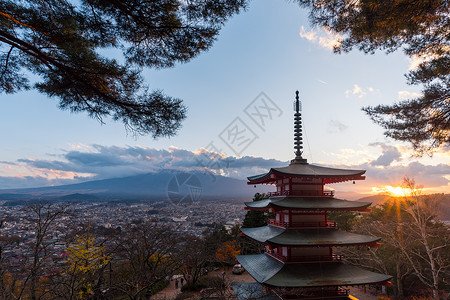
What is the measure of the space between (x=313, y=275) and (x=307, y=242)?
129 cm

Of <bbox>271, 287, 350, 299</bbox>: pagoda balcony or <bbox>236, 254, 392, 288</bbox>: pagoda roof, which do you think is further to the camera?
<bbox>271, 287, 350, 299</bbox>: pagoda balcony

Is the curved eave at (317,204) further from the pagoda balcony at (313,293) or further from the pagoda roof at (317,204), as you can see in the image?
the pagoda balcony at (313,293)

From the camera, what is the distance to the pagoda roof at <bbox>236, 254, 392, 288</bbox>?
9305 mm

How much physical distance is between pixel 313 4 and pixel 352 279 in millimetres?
9950

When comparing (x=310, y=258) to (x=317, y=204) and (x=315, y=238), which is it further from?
(x=317, y=204)

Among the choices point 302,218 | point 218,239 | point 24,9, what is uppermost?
point 24,9

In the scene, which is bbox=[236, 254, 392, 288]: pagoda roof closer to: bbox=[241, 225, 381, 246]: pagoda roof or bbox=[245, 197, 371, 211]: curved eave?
bbox=[241, 225, 381, 246]: pagoda roof

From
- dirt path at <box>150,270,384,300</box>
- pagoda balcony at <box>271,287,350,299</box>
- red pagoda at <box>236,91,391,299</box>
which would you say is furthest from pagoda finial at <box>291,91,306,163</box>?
dirt path at <box>150,270,384,300</box>

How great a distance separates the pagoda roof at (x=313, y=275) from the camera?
30.5 feet

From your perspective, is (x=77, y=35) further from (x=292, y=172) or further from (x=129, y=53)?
(x=292, y=172)

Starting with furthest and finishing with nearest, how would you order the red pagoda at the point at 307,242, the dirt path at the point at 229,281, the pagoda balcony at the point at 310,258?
the dirt path at the point at 229,281 → the pagoda balcony at the point at 310,258 → the red pagoda at the point at 307,242

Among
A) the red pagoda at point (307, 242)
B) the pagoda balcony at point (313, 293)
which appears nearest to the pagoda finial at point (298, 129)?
the red pagoda at point (307, 242)

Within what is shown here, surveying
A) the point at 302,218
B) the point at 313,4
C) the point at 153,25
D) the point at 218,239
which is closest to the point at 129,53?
the point at 153,25

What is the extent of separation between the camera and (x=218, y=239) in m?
29.0
